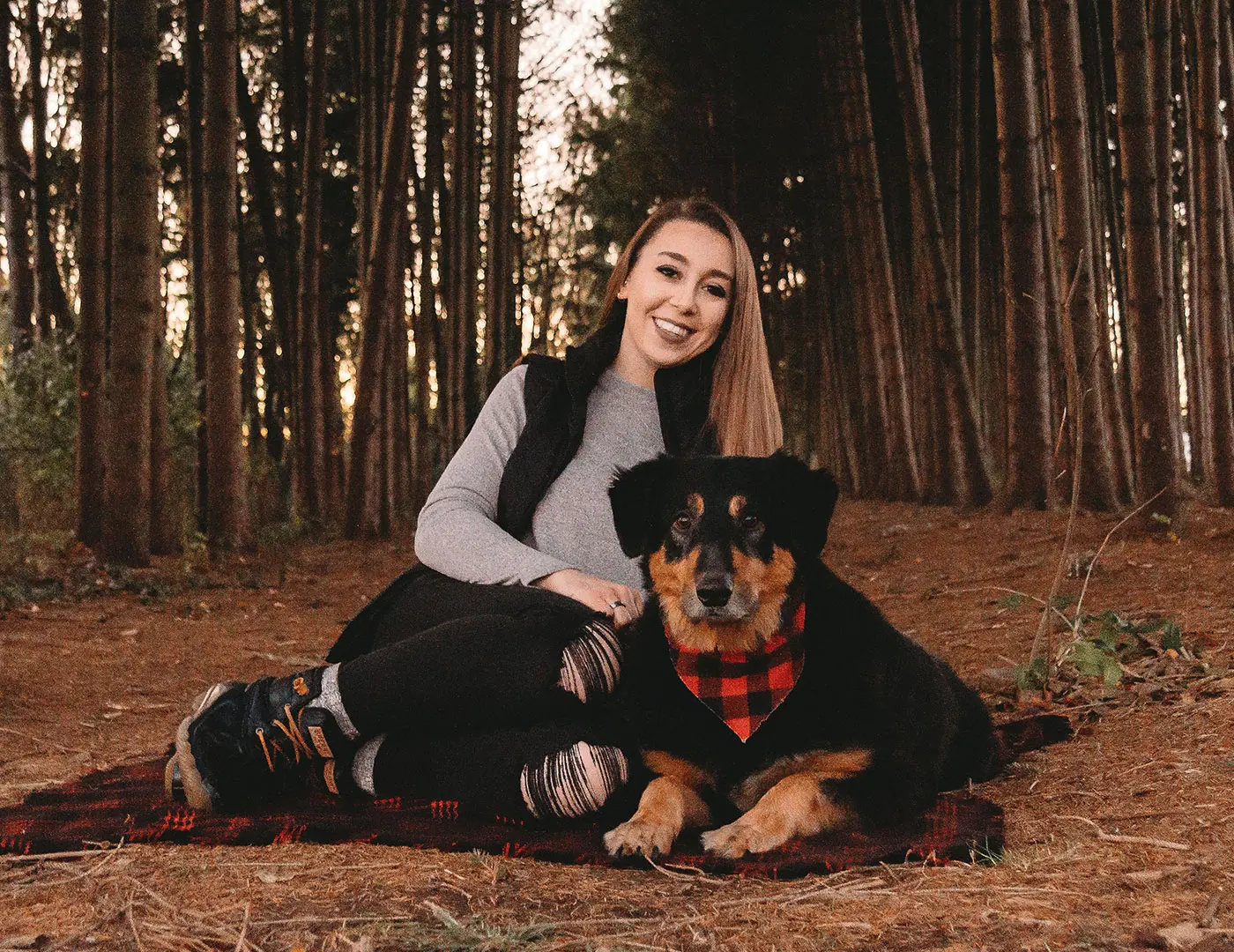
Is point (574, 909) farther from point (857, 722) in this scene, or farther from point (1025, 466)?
point (1025, 466)

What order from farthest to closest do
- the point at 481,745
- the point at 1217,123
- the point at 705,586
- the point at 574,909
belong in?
the point at 1217,123, the point at 481,745, the point at 705,586, the point at 574,909

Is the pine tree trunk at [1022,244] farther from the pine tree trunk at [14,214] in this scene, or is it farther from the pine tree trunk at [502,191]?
the pine tree trunk at [14,214]

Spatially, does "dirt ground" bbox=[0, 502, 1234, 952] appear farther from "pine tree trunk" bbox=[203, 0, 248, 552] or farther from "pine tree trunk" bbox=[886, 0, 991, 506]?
"pine tree trunk" bbox=[886, 0, 991, 506]

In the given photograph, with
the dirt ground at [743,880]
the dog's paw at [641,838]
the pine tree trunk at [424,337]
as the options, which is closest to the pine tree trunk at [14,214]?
the pine tree trunk at [424,337]

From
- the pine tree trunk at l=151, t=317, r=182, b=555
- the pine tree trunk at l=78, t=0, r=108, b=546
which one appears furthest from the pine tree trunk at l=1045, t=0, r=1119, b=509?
the pine tree trunk at l=78, t=0, r=108, b=546

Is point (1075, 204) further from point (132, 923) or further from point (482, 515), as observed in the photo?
point (132, 923)

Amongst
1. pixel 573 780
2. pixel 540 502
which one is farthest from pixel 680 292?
pixel 573 780

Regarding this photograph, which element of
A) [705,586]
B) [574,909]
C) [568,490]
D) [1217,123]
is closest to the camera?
[574,909]

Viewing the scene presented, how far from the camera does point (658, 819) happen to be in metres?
2.86

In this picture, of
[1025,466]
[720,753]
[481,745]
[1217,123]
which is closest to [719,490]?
[720,753]

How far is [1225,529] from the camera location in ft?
24.9

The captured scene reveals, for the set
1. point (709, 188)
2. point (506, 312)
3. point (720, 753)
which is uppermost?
point (709, 188)

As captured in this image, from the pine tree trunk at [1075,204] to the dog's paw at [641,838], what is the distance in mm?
6153

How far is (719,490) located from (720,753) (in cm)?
71
